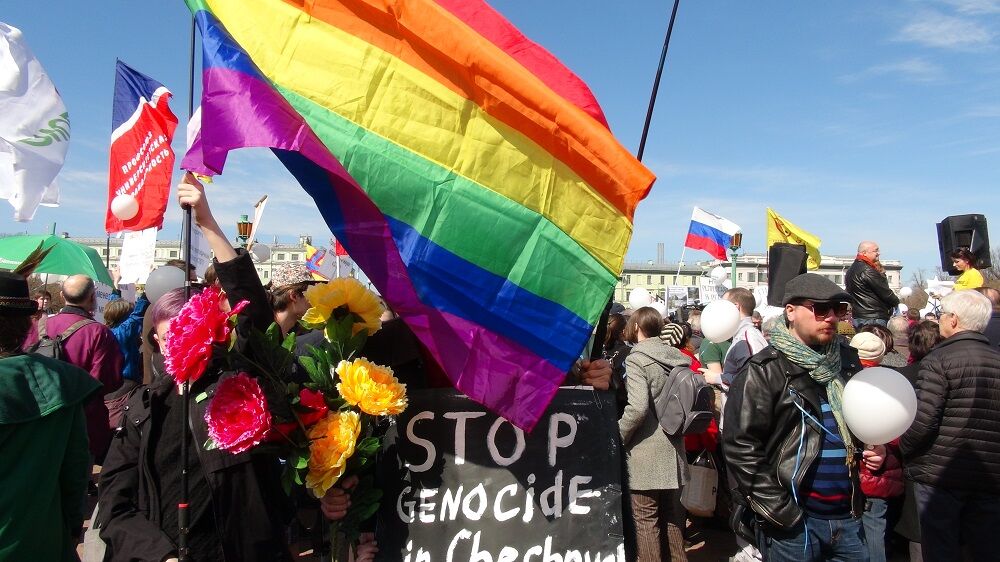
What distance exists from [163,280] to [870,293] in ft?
23.9

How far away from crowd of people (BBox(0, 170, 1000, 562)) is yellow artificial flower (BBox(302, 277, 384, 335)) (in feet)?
0.75

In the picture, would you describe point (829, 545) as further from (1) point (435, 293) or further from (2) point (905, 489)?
(2) point (905, 489)

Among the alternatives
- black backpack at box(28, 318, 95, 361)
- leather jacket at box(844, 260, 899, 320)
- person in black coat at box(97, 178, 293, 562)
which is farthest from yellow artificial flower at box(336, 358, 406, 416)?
leather jacket at box(844, 260, 899, 320)

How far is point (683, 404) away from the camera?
17.4ft

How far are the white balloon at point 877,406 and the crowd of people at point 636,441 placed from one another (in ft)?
0.42

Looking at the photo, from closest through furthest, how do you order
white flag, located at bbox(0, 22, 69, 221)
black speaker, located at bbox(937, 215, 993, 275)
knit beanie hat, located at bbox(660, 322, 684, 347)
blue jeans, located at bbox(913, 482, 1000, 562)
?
blue jeans, located at bbox(913, 482, 1000, 562)
white flag, located at bbox(0, 22, 69, 221)
knit beanie hat, located at bbox(660, 322, 684, 347)
black speaker, located at bbox(937, 215, 993, 275)

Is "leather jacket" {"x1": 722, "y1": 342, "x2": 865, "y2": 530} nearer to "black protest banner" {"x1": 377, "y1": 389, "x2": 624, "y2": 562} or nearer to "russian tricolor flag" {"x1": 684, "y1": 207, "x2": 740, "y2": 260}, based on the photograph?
"black protest banner" {"x1": 377, "y1": 389, "x2": 624, "y2": 562}

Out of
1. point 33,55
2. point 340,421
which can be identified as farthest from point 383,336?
point 33,55

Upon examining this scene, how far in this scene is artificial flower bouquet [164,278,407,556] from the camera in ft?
7.93

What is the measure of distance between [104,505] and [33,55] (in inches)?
138

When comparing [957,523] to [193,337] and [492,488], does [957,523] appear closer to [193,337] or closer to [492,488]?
[492,488]

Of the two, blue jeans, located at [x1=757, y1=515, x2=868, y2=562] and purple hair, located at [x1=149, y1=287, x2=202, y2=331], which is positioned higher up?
purple hair, located at [x1=149, y1=287, x2=202, y2=331]

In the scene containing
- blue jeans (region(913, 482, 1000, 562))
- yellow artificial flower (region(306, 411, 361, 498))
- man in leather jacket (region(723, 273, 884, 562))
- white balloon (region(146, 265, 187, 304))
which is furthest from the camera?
white balloon (region(146, 265, 187, 304))

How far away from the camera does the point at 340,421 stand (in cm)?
267
